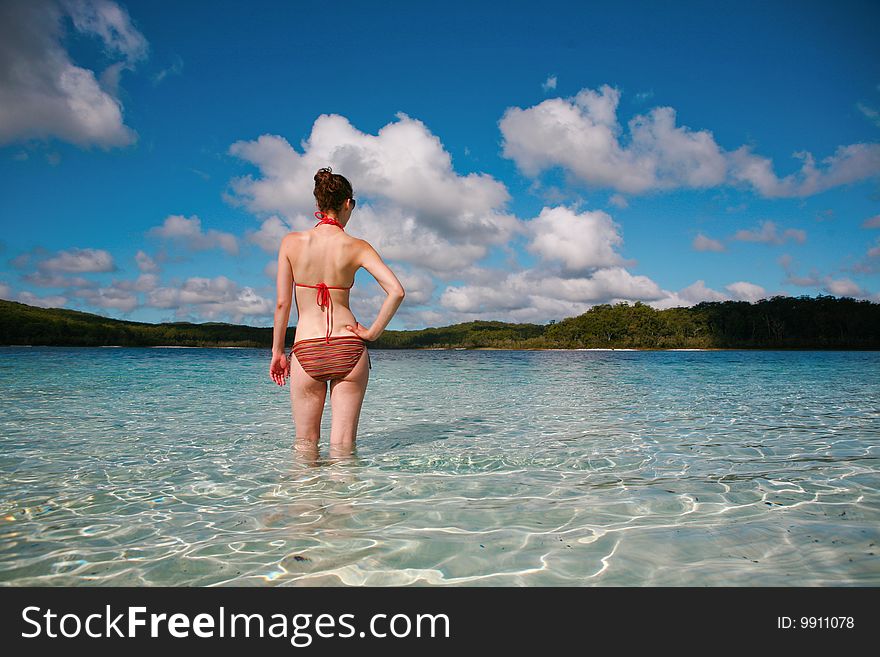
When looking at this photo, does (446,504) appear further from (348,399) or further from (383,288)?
(383,288)

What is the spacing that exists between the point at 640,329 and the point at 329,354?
519 feet

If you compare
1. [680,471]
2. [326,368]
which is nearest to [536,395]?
[680,471]

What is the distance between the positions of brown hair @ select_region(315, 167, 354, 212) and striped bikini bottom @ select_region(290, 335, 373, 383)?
141cm

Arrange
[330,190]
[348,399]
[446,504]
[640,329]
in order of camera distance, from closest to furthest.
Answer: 1. [446,504]
2. [330,190]
3. [348,399]
4. [640,329]

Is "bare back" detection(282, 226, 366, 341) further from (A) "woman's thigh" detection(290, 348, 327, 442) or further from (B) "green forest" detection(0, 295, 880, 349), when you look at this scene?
(B) "green forest" detection(0, 295, 880, 349)

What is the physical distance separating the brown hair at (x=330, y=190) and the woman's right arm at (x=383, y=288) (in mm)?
516

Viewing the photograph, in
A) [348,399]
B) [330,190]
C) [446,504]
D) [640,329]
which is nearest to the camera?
[446,504]

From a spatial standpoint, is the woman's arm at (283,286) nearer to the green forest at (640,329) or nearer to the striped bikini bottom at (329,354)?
the striped bikini bottom at (329,354)

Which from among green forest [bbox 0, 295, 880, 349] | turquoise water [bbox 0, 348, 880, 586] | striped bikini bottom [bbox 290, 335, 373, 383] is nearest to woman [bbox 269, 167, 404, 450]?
striped bikini bottom [bbox 290, 335, 373, 383]

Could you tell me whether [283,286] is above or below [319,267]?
below

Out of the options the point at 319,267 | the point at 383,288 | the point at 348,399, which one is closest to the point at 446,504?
the point at 348,399

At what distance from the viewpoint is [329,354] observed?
5.30 meters

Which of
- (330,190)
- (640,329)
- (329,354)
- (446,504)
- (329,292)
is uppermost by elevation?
(640,329)
